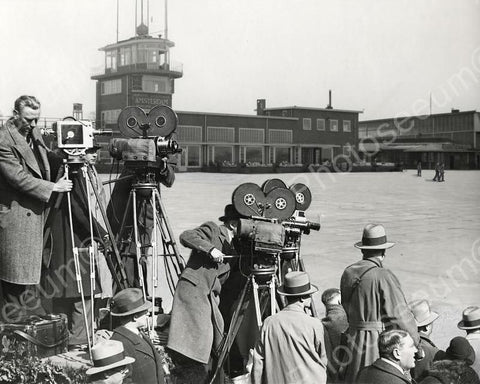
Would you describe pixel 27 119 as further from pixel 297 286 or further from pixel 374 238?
pixel 374 238

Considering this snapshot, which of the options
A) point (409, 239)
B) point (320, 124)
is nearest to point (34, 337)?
point (409, 239)

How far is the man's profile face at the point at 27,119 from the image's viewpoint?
179 inches

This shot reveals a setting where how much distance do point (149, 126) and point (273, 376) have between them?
2.72 metres

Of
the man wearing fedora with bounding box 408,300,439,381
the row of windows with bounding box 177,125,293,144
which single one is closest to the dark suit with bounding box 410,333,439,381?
the man wearing fedora with bounding box 408,300,439,381

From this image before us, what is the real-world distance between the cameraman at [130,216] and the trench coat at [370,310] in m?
2.08

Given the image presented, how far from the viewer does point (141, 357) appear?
3461 mm

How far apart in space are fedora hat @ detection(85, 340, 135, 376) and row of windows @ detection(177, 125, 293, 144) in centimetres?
4453

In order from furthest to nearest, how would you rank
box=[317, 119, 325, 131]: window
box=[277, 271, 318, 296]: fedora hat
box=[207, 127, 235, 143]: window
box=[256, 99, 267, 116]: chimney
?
box=[256, 99, 267, 116]: chimney
box=[317, 119, 325, 131]: window
box=[207, 127, 235, 143]: window
box=[277, 271, 318, 296]: fedora hat

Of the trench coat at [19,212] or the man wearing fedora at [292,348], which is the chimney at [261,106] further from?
the man wearing fedora at [292,348]

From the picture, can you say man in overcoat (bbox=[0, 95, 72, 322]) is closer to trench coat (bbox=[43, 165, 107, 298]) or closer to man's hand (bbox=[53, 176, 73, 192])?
man's hand (bbox=[53, 176, 73, 192])

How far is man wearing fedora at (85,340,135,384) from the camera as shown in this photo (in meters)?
3.06

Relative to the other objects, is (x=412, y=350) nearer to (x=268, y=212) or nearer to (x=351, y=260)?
A: (x=268, y=212)

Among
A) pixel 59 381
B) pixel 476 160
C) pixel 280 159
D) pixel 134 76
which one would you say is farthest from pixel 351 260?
pixel 476 160

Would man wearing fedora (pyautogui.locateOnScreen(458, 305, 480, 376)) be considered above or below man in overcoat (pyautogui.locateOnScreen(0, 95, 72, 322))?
below
